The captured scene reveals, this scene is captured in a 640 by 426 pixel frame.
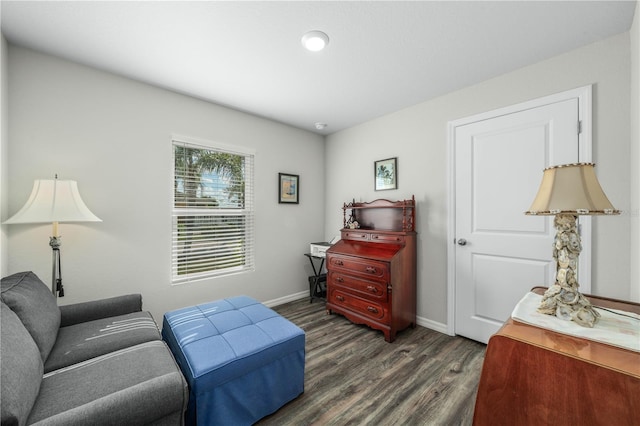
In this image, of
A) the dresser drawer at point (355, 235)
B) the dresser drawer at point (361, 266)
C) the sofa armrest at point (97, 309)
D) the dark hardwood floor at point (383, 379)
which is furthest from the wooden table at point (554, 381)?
the sofa armrest at point (97, 309)

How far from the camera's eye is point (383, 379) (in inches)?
77.8

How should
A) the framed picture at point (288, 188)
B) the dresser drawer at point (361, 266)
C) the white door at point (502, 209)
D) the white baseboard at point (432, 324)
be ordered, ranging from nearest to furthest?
the white door at point (502, 209) < the dresser drawer at point (361, 266) < the white baseboard at point (432, 324) < the framed picture at point (288, 188)

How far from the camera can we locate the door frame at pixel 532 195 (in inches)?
76.0

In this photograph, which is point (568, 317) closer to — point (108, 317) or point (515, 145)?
point (515, 145)

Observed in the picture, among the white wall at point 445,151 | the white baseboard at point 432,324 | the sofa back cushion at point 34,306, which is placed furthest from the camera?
the white baseboard at point 432,324

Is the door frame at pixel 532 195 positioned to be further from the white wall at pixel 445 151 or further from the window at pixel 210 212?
the window at pixel 210 212

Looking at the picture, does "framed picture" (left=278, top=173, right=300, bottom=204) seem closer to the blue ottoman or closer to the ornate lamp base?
the blue ottoman

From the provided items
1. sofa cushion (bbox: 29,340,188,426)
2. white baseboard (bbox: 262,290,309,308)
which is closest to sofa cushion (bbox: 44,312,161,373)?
sofa cushion (bbox: 29,340,188,426)

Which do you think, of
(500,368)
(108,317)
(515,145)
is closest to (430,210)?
(515,145)

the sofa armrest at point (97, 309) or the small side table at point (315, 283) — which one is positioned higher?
the sofa armrest at point (97, 309)

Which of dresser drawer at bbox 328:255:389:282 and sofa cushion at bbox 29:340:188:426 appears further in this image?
dresser drawer at bbox 328:255:389:282

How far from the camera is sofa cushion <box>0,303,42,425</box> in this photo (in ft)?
2.82

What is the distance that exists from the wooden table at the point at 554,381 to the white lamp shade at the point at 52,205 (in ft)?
8.68

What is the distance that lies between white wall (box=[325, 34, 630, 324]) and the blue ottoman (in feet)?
6.10
